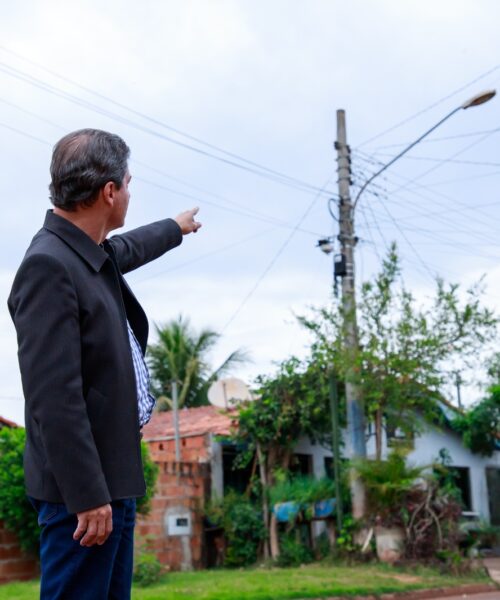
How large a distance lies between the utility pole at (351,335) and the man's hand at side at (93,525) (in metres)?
11.6

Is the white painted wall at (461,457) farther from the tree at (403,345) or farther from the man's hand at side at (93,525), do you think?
the man's hand at side at (93,525)

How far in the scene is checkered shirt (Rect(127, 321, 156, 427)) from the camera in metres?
2.87

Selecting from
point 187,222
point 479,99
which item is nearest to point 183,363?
point 479,99

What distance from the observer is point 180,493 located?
15.1 m

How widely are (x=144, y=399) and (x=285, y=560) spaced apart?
11.9m

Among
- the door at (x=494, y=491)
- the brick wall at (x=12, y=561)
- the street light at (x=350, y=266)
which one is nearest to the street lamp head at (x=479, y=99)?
the street light at (x=350, y=266)

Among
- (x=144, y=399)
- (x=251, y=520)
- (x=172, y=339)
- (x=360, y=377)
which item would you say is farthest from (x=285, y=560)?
(x=172, y=339)

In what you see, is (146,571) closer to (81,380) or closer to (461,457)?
(81,380)

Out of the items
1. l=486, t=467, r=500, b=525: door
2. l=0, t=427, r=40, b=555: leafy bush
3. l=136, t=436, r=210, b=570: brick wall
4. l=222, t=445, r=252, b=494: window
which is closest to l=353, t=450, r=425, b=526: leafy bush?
l=136, t=436, r=210, b=570: brick wall

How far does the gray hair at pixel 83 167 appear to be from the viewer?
269 cm

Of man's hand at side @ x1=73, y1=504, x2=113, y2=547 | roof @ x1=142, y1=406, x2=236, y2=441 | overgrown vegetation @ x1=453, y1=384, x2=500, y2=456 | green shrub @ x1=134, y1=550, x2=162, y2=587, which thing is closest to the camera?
man's hand at side @ x1=73, y1=504, x2=113, y2=547

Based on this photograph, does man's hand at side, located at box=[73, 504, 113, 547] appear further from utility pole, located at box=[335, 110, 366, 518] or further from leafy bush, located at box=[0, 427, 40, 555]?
utility pole, located at box=[335, 110, 366, 518]

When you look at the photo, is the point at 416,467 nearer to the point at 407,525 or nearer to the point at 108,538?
the point at 407,525

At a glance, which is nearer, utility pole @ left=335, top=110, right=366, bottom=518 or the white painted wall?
utility pole @ left=335, top=110, right=366, bottom=518
